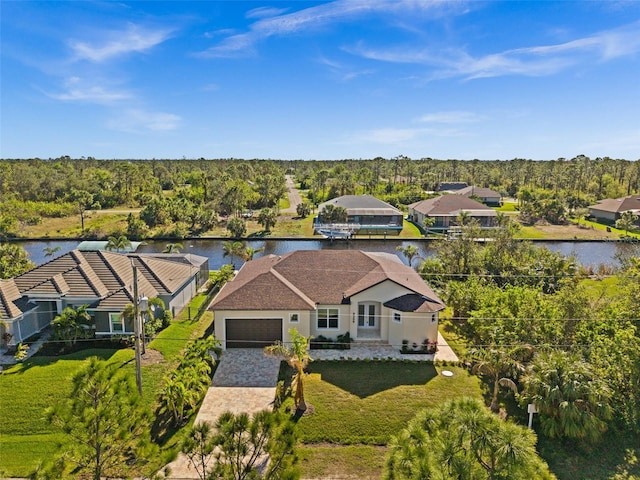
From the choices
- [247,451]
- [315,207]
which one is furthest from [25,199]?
[247,451]

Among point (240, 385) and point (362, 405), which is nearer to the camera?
point (362, 405)

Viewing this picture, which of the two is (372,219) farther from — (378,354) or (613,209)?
(378,354)

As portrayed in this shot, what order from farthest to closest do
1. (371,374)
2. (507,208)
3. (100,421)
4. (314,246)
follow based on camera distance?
(507,208) → (314,246) → (371,374) → (100,421)

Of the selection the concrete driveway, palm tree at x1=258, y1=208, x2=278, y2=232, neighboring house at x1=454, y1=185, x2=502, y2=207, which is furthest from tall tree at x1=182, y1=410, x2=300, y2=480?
neighboring house at x1=454, y1=185, x2=502, y2=207

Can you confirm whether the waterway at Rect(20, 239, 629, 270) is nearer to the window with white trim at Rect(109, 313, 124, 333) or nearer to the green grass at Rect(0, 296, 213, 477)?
the window with white trim at Rect(109, 313, 124, 333)

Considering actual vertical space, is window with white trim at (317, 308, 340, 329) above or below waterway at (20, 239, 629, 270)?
above

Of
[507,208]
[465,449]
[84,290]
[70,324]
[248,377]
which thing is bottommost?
[248,377]

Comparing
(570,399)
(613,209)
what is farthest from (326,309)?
(613,209)
